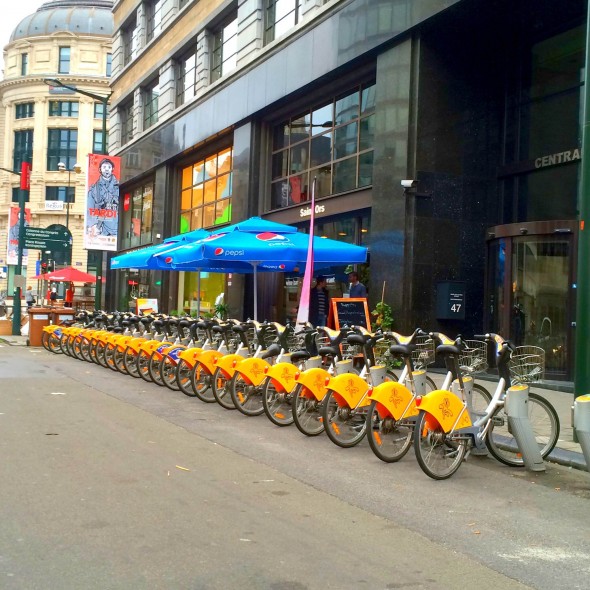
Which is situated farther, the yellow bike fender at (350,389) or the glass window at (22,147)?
the glass window at (22,147)

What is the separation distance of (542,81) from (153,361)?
9.20 metres

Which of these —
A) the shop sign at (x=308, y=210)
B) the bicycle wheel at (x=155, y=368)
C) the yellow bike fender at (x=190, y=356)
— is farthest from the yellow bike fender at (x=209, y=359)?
the shop sign at (x=308, y=210)

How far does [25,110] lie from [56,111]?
151 inches

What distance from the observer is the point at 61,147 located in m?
77.3

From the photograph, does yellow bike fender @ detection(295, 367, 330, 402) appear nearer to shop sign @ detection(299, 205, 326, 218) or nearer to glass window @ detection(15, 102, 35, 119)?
shop sign @ detection(299, 205, 326, 218)

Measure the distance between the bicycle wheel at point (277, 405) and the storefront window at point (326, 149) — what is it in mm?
8705

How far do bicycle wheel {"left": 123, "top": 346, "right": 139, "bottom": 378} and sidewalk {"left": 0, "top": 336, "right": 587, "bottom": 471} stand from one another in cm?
566

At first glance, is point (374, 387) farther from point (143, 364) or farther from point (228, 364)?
Result: point (143, 364)

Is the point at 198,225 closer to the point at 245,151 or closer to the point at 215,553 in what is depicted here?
the point at 245,151

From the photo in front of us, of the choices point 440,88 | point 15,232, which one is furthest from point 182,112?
point 440,88

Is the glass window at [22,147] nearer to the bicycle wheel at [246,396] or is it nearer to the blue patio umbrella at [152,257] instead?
the blue patio umbrella at [152,257]

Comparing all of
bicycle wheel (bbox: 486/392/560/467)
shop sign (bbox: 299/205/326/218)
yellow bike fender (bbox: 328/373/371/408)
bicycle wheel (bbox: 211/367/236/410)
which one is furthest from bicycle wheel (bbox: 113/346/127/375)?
bicycle wheel (bbox: 486/392/560/467)

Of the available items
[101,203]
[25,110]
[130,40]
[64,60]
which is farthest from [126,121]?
[25,110]

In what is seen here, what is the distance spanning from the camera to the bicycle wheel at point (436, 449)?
648 cm
